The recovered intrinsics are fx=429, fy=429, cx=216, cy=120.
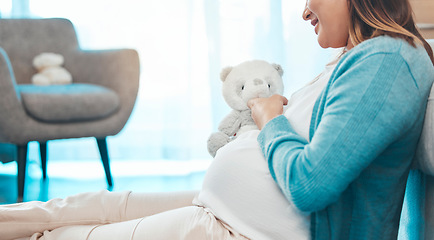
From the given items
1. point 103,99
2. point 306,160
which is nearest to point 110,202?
point 306,160

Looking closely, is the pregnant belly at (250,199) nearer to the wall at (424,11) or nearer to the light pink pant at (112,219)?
the light pink pant at (112,219)

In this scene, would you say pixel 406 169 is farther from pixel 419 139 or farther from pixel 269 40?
pixel 269 40

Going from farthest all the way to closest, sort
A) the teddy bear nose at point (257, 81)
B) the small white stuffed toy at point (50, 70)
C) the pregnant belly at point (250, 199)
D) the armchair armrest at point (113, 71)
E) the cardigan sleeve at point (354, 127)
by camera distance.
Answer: the small white stuffed toy at point (50, 70) < the armchair armrest at point (113, 71) < the teddy bear nose at point (257, 81) < the pregnant belly at point (250, 199) < the cardigan sleeve at point (354, 127)

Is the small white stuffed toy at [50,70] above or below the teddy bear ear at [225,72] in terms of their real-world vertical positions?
below

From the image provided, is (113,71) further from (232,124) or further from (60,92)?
(232,124)

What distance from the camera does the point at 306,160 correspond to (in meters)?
0.60

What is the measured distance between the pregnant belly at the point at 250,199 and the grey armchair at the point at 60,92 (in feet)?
4.51

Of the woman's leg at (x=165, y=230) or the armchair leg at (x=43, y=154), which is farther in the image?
the armchair leg at (x=43, y=154)

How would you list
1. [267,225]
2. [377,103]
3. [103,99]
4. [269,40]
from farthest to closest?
[269,40]
[103,99]
[267,225]
[377,103]

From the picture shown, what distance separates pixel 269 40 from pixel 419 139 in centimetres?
224

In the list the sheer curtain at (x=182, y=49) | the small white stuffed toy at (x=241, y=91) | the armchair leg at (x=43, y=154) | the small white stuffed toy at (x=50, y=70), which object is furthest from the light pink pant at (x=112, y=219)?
the sheer curtain at (x=182, y=49)

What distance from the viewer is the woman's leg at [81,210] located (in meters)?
0.79

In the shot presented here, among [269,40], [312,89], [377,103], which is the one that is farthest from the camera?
[269,40]

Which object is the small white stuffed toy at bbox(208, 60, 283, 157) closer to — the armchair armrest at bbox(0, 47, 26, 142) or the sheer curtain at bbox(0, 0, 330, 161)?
the armchair armrest at bbox(0, 47, 26, 142)
